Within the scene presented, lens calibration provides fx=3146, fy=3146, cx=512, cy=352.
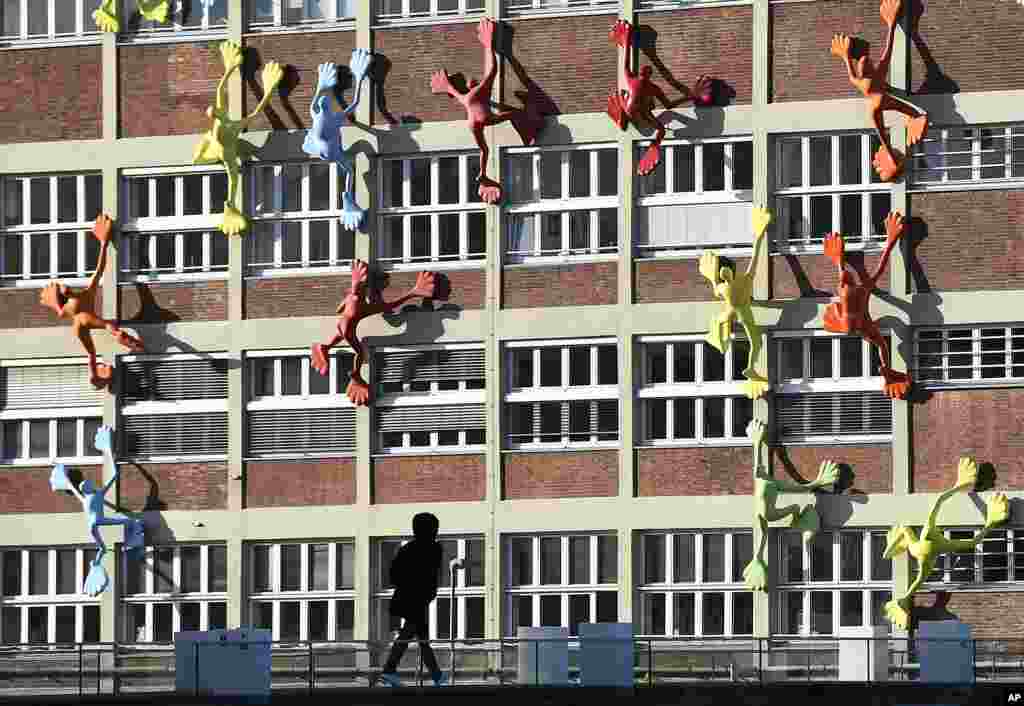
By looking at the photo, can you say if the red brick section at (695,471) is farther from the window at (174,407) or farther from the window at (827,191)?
the window at (174,407)

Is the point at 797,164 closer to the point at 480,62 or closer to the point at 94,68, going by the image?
the point at 480,62

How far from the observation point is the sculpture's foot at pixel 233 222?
53906 millimetres

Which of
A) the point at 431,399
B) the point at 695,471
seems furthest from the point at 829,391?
the point at 431,399

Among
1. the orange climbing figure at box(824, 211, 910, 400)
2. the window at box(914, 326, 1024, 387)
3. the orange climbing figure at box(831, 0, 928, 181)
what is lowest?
the window at box(914, 326, 1024, 387)

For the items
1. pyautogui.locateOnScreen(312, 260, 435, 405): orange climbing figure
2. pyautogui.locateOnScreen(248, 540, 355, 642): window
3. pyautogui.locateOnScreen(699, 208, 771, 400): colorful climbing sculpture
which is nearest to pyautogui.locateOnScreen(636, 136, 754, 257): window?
pyautogui.locateOnScreen(699, 208, 771, 400): colorful climbing sculpture

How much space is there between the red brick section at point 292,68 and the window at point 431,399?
14.4ft

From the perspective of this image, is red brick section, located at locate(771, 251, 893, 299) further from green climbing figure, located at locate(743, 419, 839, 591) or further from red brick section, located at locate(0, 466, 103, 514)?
red brick section, located at locate(0, 466, 103, 514)

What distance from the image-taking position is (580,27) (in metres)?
52.7

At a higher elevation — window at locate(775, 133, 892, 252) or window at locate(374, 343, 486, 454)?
window at locate(775, 133, 892, 252)

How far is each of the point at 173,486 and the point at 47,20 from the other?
871 centimetres

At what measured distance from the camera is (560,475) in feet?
→ 171

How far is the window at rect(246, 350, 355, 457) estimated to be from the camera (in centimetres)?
5366

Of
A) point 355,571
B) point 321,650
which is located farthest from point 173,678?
point 355,571

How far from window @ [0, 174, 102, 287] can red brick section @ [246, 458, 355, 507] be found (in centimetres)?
489
